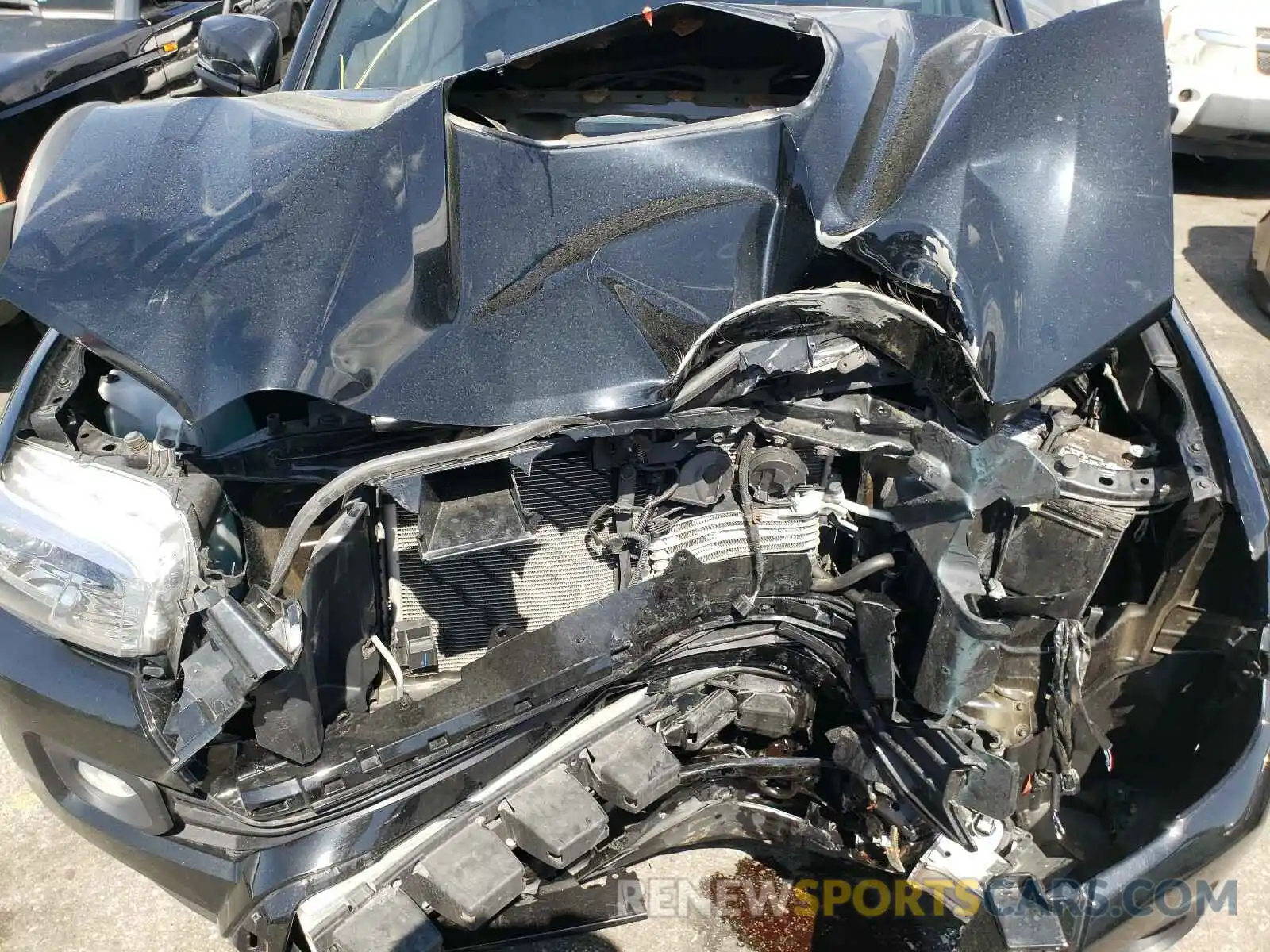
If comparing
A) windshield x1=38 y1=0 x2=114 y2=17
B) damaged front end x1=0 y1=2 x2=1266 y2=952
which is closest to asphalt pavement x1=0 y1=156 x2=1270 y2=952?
damaged front end x1=0 y1=2 x2=1266 y2=952

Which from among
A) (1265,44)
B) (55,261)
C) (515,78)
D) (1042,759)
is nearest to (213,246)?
(55,261)

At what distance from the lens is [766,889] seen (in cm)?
227

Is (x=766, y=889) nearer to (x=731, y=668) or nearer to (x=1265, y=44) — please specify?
(x=731, y=668)

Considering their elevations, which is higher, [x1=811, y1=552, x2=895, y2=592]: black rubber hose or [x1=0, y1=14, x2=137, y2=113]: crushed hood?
[x1=0, y1=14, x2=137, y2=113]: crushed hood

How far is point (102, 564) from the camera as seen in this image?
1.57 m

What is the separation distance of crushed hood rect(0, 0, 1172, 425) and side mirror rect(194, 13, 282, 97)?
31.5 inches

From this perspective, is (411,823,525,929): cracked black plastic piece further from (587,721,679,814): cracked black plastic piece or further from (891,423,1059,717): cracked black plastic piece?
(891,423,1059,717): cracked black plastic piece

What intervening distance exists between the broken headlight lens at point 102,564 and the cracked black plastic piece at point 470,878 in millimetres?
580

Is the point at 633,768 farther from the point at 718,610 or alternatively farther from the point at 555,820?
the point at 718,610

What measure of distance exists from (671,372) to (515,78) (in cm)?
94

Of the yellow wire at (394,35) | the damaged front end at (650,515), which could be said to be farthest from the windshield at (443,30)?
the damaged front end at (650,515)

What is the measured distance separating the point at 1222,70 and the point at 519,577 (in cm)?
547

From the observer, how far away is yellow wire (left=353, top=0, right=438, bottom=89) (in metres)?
2.69

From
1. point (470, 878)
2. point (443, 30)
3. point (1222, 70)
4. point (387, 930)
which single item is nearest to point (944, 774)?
point (470, 878)
